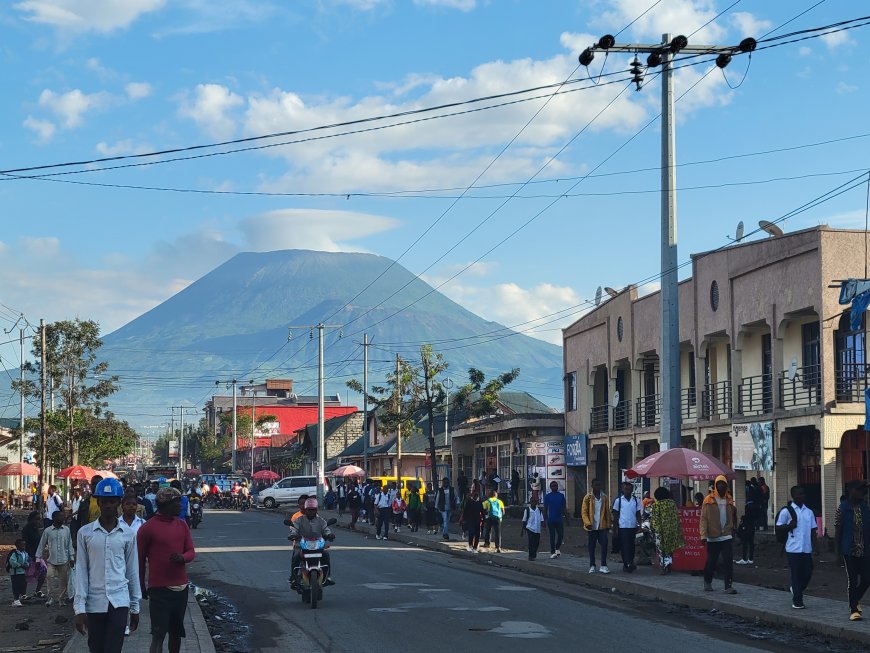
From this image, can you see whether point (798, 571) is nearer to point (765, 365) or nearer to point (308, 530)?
point (308, 530)

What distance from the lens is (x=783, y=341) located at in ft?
109

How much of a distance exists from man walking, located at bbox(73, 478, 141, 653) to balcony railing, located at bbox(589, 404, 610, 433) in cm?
3899

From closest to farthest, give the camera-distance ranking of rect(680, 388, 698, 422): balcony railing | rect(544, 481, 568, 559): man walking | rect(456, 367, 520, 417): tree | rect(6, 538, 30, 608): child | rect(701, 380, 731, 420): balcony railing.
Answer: rect(6, 538, 30, 608): child
rect(544, 481, 568, 559): man walking
rect(701, 380, 731, 420): balcony railing
rect(680, 388, 698, 422): balcony railing
rect(456, 367, 520, 417): tree

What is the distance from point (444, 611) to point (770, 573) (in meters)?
9.29

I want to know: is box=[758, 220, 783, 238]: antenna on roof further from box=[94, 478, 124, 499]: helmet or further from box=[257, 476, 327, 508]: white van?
box=[257, 476, 327, 508]: white van

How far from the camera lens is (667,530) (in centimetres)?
2261


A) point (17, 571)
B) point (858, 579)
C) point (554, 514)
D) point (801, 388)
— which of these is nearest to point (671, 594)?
point (858, 579)

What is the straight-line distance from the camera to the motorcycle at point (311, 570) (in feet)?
56.9

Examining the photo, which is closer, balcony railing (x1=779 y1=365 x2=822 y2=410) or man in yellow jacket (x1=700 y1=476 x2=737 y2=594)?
man in yellow jacket (x1=700 y1=476 x2=737 y2=594)

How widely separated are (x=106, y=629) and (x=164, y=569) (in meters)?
1.53

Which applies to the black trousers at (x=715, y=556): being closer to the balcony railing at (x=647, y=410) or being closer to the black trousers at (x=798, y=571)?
the black trousers at (x=798, y=571)

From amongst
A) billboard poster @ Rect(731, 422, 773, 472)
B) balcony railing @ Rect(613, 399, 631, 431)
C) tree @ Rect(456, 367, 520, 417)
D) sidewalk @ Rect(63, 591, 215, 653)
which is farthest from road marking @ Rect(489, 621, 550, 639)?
tree @ Rect(456, 367, 520, 417)

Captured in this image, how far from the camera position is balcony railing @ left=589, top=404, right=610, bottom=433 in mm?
48125

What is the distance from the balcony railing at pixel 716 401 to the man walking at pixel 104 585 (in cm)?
2920
